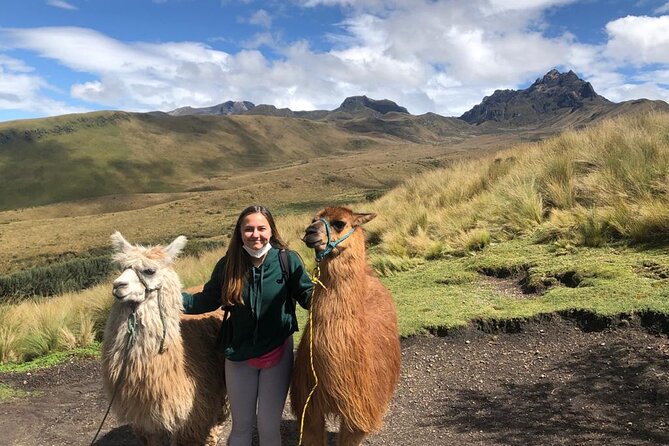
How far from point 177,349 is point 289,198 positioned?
41218 millimetres

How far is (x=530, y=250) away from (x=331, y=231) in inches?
215

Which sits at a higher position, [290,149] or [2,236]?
[290,149]

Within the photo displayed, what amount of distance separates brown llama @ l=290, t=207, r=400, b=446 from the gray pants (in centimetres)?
18

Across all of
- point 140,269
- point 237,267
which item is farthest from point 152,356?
point 237,267

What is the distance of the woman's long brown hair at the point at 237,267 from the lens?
3.16 m

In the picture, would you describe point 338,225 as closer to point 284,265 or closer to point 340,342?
point 284,265

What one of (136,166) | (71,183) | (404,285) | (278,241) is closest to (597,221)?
(404,285)

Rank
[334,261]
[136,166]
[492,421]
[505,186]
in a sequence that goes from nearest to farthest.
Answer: [334,261], [492,421], [505,186], [136,166]

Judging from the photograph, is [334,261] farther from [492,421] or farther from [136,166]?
[136,166]

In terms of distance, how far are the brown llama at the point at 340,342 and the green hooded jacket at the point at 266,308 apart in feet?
0.78

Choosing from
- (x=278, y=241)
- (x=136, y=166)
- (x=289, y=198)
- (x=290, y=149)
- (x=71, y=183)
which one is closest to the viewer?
(x=278, y=241)

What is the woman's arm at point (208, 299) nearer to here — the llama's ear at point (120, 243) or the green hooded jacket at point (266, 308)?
the green hooded jacket at point (266, 308)

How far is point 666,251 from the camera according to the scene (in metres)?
5.89

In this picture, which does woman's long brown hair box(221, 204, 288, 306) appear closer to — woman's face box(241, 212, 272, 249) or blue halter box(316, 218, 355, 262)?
woman's face box(241, 212, 272, 249)
